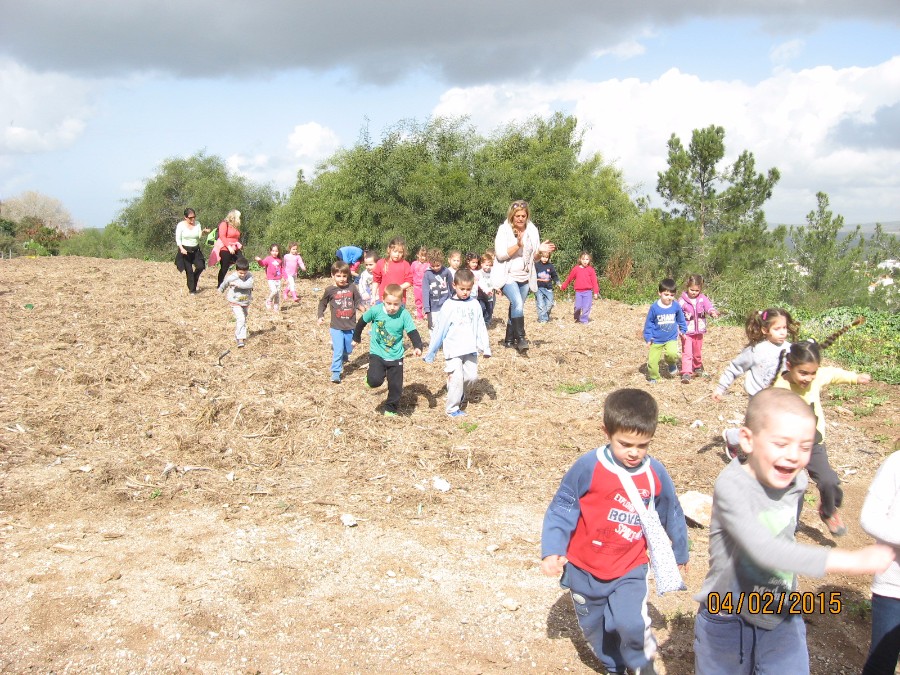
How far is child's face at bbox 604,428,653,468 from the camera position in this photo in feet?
10.0

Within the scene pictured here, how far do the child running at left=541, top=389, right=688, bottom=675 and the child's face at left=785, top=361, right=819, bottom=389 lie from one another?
220 cm

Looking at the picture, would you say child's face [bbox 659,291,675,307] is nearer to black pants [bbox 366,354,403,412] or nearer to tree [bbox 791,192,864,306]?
black pants [bbox 366,354,403,412]

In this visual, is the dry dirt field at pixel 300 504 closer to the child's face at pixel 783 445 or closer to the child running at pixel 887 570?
the child running at pixel 887 570

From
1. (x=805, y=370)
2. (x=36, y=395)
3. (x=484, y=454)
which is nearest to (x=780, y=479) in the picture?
(x=805, y=370)

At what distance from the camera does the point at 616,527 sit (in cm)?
315

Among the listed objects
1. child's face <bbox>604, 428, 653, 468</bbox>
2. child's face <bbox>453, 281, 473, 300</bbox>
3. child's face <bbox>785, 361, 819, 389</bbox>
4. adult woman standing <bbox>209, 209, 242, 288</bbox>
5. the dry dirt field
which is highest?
adult woman standing <bbox>209, 209, 242, 288</bbox>

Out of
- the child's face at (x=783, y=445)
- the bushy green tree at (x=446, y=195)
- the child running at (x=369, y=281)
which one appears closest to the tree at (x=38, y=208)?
the bushy green tree at (x=446, y=195)

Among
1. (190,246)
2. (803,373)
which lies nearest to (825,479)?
(803,373)

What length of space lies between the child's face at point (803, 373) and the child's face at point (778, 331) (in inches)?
34.3

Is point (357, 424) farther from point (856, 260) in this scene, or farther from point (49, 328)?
point (856, 260)

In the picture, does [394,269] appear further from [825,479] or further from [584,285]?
[825,479]

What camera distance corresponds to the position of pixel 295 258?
49.1ft

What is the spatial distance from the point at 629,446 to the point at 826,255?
18.9m

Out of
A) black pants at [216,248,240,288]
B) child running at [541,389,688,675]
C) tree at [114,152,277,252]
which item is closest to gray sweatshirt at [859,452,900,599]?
child running at [541,389,688,675]
